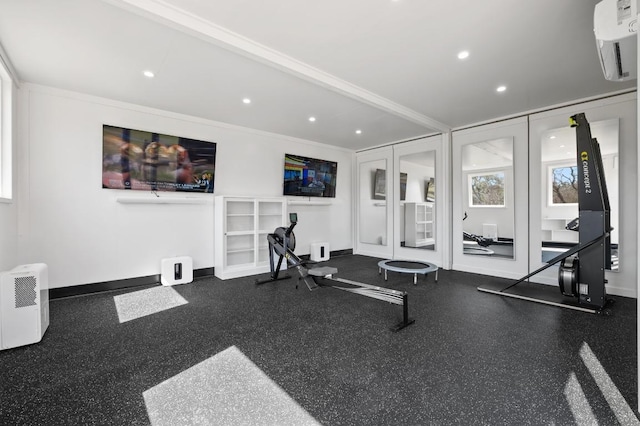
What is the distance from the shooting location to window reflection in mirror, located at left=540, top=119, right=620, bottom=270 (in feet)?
14.5

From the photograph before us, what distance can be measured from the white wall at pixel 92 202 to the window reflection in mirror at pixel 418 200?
4.00 m

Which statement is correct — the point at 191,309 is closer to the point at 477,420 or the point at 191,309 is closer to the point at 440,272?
the point at 477,420

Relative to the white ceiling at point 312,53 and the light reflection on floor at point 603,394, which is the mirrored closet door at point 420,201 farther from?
the light reflection on floor at point 603,394

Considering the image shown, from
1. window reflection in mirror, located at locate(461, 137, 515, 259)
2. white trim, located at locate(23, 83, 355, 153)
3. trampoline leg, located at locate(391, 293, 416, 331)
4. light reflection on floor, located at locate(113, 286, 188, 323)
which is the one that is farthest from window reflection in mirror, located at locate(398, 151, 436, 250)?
light reflection on floor, located at locate(113, 286, 188, 323)

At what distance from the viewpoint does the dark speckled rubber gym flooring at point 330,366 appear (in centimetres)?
183

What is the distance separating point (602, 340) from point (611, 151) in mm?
3167

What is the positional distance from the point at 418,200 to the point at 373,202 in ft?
4.45

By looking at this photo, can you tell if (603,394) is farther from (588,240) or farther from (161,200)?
(161,200)

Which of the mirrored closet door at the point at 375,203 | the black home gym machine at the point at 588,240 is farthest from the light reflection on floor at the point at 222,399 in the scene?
the mirrored closet door at the point at 375,203

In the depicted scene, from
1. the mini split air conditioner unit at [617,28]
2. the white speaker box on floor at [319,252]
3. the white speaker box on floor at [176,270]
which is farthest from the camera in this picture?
the white speaker box on floor at [319,252]

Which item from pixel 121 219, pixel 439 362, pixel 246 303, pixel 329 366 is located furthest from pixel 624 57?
pixel 121 219

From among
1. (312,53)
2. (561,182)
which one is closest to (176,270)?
(312,53)

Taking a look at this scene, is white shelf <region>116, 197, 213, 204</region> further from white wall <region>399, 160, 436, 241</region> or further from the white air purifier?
white wall <region>399, 160, 436, 241</region>

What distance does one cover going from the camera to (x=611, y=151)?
14.1 ft
